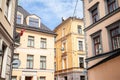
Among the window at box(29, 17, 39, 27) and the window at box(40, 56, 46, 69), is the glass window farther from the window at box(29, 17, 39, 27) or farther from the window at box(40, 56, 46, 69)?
the window at box(29, 17, 39, 27)

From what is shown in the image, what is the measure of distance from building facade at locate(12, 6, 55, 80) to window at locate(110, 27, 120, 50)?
→ 44.2ft

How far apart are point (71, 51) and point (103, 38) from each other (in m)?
17.4

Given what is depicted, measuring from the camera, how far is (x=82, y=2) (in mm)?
20156

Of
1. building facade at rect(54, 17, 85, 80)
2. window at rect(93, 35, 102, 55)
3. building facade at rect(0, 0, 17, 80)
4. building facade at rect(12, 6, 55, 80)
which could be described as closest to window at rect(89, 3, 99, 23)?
window at rect(93, 35, 102, 55)

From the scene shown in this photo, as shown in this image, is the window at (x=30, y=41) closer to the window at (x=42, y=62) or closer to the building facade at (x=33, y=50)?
the building facade at (x=33, y=50)

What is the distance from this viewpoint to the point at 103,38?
50.2ft

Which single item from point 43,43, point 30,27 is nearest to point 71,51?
point 43,43

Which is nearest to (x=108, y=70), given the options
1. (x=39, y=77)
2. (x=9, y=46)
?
(x=9, y=46)

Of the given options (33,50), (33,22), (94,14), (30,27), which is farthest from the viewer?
(33,22)

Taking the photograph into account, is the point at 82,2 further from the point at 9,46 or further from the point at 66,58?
the point at 66,58

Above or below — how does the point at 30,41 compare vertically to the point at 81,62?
above

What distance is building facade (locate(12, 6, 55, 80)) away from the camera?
25.2m

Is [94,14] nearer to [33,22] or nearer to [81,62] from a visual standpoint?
[33,22]

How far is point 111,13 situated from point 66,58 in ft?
67.1
